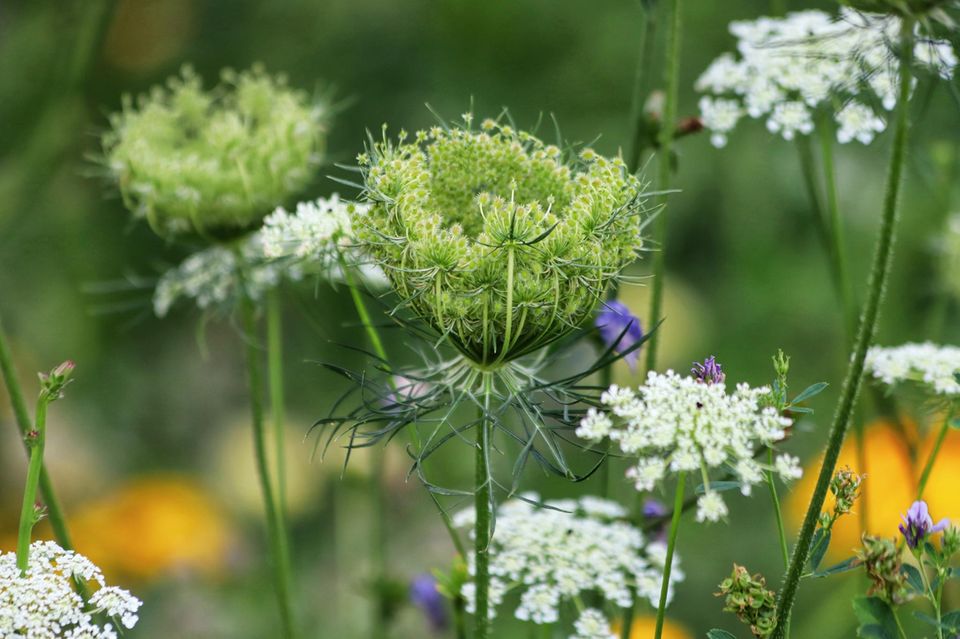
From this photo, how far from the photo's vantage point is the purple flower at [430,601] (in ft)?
2.79

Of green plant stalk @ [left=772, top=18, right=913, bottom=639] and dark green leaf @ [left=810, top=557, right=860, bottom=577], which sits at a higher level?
green plant stalk @ [left=772, top=18, right=913, bottom=639]

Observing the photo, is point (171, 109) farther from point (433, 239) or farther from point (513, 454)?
point (513, 454)

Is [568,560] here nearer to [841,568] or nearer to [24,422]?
[841,568]

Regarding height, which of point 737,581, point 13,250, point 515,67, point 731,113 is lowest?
point 737,581

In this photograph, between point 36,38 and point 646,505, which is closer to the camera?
point 646,505

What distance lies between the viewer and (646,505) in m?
0.82

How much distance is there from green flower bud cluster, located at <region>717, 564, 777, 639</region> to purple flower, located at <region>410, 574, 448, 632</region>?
14.6 inches

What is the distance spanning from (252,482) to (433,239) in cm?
105

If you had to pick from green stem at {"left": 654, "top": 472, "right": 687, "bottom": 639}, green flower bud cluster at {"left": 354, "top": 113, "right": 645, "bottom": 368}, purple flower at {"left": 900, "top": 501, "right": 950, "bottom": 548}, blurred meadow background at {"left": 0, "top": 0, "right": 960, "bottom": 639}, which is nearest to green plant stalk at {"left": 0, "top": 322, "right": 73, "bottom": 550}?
green flower bud cluster at {"left": 354, "top": 113, "right": 645, "bottom": 368}

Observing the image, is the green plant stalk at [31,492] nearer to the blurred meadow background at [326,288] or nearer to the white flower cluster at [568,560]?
the white flower cluster at [568,560]

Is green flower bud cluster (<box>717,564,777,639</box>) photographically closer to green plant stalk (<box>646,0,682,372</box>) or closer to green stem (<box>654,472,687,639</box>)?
green stem (<box>654,472,687,639</box>)

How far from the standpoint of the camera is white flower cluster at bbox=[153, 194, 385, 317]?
68 centimetres

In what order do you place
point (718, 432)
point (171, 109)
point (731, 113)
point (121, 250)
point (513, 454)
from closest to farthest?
1. point (718, 432)
2. point (731, 113)
3. point (171, 109)
4. point (513, 454)
5. point (121, 250)

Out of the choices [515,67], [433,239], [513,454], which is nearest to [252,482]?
[513,454]
